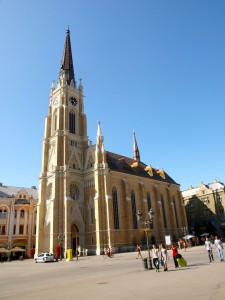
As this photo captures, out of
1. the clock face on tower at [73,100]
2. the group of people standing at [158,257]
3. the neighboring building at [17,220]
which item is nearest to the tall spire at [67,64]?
the clock face on tower at [73,100]

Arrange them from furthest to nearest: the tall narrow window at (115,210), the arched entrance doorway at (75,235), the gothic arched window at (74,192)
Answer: the gothic arched window at (74,192) < the tall narrow window at (115,210) < the arched entrance doorway at (75,235)

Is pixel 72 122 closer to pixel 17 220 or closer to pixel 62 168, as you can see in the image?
pixel 62 168

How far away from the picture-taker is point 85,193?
47719mm

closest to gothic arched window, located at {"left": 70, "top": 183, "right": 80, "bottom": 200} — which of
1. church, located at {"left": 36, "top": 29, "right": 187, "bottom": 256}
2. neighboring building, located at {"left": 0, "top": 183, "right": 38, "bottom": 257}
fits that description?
church, located at {"left": 36, "top": 29, "right": 187, "bottom": 256}

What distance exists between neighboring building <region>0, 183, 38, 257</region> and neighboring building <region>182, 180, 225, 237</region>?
137 feet

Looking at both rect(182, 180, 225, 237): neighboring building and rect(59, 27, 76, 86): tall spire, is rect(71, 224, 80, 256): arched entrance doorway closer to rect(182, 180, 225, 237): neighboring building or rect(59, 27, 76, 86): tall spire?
rect(59, 27, 76, 86): tall spire

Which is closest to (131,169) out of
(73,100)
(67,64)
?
(73,100)

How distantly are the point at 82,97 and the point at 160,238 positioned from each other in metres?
36.2

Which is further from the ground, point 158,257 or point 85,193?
point 85,193

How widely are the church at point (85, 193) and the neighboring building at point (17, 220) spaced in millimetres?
11830

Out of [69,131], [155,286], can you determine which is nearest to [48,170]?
[69,131]

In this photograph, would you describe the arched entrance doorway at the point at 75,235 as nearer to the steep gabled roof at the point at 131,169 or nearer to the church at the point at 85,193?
the church at the point at 85,193

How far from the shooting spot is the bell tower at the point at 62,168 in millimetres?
42375

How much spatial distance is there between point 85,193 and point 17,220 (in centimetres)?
1872
